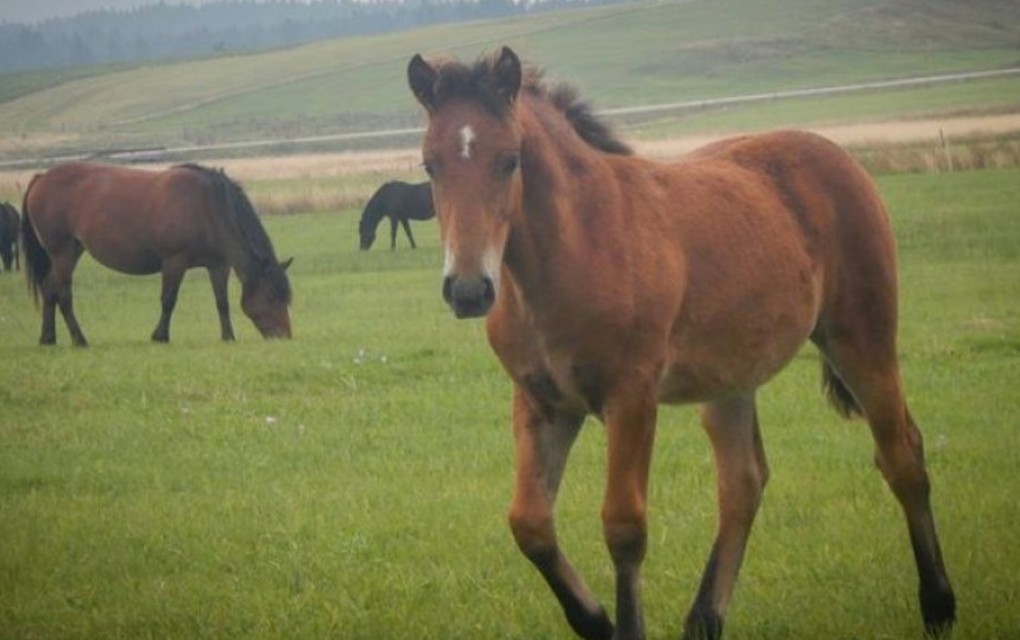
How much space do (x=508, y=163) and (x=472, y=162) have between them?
144mm

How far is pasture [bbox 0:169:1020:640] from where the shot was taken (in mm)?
6727

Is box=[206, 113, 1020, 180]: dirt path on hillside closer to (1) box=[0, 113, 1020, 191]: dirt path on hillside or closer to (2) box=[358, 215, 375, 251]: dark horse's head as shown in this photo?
(1) box=[0, 113, 1020, 191]: dirt path on hillside

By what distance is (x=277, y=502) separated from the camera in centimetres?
900

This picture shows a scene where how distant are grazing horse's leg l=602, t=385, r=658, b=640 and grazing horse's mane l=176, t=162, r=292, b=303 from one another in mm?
14760

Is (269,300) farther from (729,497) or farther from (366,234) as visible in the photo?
(366,234)

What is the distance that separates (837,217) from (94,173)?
57.2 ft

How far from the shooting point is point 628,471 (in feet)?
18.8

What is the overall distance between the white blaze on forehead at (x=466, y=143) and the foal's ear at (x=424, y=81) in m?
0.24

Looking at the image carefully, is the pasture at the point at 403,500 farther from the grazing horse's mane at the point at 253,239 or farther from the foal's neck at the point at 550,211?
the grazing horse's mane at the point at 253,239

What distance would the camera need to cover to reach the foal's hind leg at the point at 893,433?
660cm

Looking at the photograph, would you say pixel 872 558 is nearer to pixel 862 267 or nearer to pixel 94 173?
pixel 862 267

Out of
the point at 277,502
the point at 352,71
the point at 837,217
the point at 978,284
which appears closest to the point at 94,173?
the point at 978,284

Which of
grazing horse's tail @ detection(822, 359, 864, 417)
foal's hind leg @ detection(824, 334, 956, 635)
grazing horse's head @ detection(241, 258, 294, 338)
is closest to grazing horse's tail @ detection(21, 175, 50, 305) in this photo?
grazing horse's head @ detection(241, 258, 294, 338)

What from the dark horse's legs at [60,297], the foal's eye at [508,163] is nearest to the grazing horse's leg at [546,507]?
the foal's eye at [508,163]
